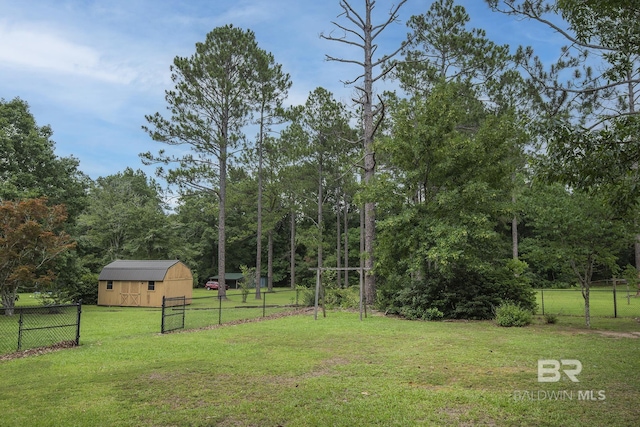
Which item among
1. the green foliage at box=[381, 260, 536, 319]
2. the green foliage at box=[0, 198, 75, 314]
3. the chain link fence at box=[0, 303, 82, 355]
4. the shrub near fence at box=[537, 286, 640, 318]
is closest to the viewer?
the chain link fence at box=[0, 303, 82, 355]

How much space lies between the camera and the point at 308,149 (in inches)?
1241

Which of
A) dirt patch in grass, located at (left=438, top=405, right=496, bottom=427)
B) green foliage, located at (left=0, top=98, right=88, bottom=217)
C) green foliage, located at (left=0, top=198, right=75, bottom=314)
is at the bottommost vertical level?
dirt patch in grass, located at (left=438, top=405, right=496, bottom=427)

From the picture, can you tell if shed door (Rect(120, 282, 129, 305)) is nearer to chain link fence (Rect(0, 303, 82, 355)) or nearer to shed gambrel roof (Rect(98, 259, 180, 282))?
shed gambrel roof (Rect(98, 259, 180, 282))

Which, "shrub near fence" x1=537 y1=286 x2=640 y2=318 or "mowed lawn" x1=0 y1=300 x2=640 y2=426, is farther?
"shrub near fence" x1=537 y1=286 x2=640 y2=318

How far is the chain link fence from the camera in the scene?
9.20 metres

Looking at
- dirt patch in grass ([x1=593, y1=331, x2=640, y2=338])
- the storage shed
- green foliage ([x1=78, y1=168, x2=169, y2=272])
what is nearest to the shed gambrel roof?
the storage shed

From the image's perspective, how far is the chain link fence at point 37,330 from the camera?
9.20 m

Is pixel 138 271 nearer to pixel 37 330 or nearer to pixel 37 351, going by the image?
pixel 37 330

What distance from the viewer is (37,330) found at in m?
13.2

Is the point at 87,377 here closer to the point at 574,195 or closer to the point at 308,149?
the point at 574,195

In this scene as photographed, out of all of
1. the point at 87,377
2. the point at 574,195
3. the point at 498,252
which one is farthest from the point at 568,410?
the point at 498,252

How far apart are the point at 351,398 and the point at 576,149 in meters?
4.15

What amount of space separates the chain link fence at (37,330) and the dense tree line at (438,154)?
1.72 metres

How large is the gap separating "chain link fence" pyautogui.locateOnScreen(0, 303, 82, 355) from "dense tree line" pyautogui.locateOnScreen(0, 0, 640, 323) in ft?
5.65
